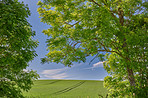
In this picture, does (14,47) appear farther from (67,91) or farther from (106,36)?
(67,91)

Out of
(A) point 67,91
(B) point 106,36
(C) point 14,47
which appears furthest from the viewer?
(A) point 67,91

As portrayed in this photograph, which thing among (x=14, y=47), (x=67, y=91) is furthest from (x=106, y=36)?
(x=67, y=91)

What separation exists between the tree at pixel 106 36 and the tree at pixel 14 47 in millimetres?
2320

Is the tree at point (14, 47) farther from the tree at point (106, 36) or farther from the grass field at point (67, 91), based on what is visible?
the grass field at point (67, 91)

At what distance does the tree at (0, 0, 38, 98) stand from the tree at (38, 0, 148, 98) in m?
2.32

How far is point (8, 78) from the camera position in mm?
8719

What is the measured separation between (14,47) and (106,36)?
5074 millimetres

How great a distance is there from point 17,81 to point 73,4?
632 centimetres

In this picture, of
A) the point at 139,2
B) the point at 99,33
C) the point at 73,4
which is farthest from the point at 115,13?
the point at 99,33

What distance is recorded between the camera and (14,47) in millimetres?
6695

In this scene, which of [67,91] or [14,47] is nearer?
[14,47]

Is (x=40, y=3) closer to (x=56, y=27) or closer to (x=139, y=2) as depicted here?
(x=56, y=27)

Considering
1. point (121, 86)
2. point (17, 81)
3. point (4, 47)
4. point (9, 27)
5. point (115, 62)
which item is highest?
point (9, 27)

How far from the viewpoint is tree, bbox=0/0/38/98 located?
21.3 ft
